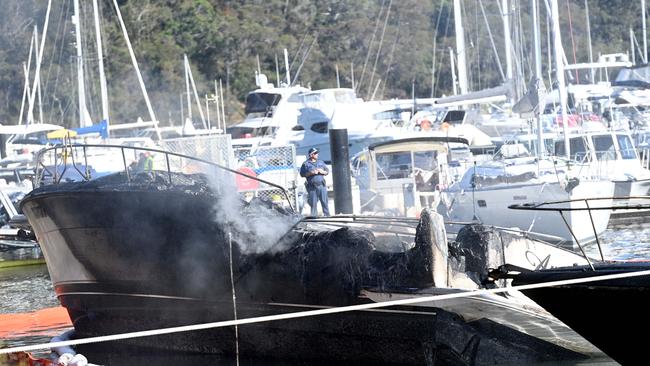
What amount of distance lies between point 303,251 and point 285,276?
0.97 ft

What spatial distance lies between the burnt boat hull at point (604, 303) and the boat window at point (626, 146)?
16.3 metres

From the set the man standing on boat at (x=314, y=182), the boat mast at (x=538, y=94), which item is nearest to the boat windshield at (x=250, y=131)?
the boat mast at (x=538, y=94)

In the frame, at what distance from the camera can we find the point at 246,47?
49.4 m

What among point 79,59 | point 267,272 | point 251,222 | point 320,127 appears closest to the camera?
point 267,272

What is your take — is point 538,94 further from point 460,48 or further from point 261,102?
point 261,102

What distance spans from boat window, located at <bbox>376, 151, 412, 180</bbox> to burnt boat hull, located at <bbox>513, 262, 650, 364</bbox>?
1401 cm

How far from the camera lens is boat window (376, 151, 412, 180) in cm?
2262

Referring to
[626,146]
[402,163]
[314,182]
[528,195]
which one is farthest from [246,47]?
[314,182]

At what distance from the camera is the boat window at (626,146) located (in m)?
24.3

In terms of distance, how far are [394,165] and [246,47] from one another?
27.7 m

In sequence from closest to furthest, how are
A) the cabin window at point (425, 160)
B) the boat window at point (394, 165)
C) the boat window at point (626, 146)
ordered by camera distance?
the boat window at point (394, 165) → the cabin window at point (425, 160) → the boat window at point (626, 146)

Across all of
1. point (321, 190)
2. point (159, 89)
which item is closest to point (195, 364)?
point (321, 190)

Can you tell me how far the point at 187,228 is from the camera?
36.3 feet

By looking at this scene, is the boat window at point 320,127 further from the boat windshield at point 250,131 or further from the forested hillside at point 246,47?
the forested hillside at point 246,47
